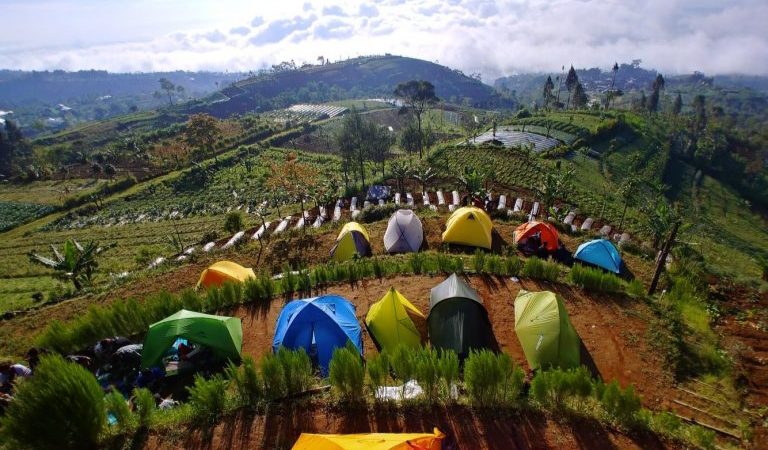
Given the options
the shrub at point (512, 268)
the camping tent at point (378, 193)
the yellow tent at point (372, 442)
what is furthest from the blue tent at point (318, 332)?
the camping tent at point (378, 193)

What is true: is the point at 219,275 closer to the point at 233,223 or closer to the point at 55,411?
the point at 55,411

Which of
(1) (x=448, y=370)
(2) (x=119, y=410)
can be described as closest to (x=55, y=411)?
(2) (x=119, y=410)

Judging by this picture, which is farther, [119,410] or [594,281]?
[594,281]

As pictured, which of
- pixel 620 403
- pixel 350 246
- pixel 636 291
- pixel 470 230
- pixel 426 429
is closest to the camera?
pixel 426 429

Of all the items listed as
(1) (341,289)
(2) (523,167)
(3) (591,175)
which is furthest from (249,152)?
(1) (341,289)

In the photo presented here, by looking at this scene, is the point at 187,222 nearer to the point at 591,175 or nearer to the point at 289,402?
the point at 289,402

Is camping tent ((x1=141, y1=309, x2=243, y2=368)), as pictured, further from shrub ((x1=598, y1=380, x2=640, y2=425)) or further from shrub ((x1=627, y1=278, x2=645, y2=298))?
shrub ((x1=627, y1=278, x2=645, y2=298))
